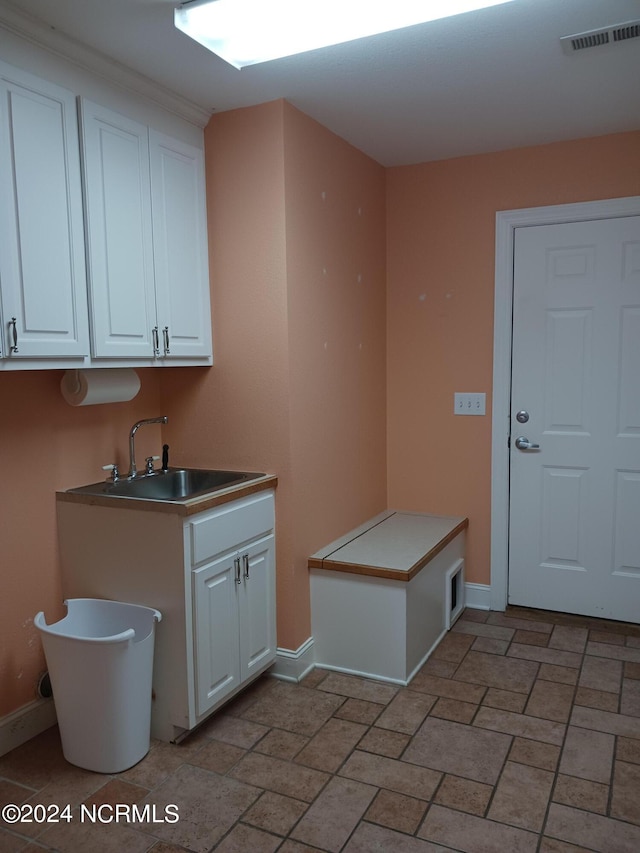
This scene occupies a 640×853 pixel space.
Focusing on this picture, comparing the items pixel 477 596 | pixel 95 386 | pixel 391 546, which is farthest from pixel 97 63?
pixel 477 596

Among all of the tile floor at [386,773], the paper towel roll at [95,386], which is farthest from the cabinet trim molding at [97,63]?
the tile floor at [386,773]

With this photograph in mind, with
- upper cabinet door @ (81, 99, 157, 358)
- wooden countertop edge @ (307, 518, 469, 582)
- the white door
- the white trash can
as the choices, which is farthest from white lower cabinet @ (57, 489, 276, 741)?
the white door

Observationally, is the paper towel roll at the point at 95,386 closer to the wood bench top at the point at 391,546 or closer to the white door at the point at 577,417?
the wood bench top at the point at 391,546

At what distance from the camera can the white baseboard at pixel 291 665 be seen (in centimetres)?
288

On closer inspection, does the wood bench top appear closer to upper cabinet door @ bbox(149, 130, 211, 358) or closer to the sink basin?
the sink basin

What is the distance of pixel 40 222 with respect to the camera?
2.13 meters

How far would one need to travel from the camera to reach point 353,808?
2.07m

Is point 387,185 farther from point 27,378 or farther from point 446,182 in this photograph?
point 27,378

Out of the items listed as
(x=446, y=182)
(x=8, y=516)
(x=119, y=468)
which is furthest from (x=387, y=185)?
(x=8, y=516)

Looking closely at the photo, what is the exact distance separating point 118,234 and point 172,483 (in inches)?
41.8

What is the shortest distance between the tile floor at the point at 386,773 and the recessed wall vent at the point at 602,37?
2.36m

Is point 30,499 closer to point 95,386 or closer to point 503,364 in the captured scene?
point 95,386

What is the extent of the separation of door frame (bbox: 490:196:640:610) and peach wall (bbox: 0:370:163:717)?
1.98 metres

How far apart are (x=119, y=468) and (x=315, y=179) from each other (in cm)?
148
